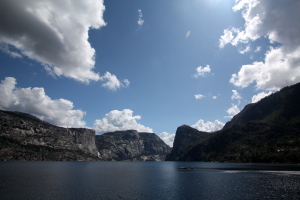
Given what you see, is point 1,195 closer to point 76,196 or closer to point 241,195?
point 76,196

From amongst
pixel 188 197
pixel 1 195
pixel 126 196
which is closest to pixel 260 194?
pixel 188 197

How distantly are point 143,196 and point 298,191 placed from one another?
5320 centimetres

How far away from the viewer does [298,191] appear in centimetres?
6444

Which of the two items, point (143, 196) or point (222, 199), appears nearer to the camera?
point (222, 199)

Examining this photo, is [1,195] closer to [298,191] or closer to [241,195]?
[241,195]

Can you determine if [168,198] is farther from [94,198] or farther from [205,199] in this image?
[94,198]

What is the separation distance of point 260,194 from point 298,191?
45.3 feet

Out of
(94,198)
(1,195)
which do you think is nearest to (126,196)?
(94,198)

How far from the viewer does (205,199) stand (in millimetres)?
59906

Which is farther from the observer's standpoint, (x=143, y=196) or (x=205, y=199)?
(x=143, y=196)

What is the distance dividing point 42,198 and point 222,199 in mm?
57408

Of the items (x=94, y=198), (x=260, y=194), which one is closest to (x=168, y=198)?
(x=94, y=198)

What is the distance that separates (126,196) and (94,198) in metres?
10.6

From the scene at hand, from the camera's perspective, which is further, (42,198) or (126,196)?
(126,196)
